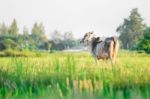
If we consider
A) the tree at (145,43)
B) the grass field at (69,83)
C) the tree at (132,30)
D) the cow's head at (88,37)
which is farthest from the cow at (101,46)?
the tree at (132,30)

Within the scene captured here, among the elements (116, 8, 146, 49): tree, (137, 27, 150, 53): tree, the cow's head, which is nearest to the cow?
the cow's head

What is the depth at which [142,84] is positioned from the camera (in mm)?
3580

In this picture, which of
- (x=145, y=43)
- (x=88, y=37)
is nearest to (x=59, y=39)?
(x=145, y=43)

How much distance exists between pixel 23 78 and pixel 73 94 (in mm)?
1026

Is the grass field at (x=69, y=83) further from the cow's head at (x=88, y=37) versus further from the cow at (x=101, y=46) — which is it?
the cow's head at (x=88, y=37)

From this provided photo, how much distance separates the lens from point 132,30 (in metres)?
21.5

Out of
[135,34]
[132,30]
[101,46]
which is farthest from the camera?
[132,30]

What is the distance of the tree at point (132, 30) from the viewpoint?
19173 millimetres

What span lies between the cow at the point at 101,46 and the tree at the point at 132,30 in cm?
815

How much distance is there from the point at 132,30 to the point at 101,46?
12.2 metres

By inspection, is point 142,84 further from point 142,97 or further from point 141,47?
point 141,47

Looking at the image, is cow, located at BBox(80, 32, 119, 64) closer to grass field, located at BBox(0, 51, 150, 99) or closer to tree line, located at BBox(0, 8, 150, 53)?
tree line, located at BBox(0, 8, 150, 53)

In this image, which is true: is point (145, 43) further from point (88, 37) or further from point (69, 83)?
point (69, 83)

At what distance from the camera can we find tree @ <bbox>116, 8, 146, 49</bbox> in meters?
19.2
